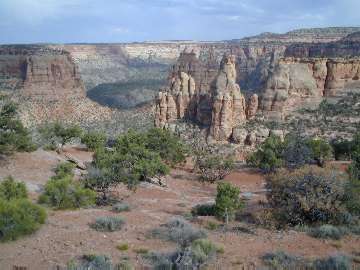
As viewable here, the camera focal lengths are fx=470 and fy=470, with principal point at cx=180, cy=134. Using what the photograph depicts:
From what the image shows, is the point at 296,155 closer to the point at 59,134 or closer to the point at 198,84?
the point at 59,134

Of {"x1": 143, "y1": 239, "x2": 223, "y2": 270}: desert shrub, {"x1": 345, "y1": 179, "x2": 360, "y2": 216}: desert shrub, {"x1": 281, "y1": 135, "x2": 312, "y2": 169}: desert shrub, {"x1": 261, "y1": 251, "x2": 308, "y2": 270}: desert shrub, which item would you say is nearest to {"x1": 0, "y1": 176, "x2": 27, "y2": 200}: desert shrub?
{"x1": 143, "y1": 239, "x2": 223, "y2": 270}: desert shrub

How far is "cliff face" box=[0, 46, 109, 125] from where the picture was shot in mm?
77188

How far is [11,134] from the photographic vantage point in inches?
1163

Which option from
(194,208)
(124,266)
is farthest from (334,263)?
(194,208)

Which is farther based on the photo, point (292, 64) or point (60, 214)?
point (292, 64)

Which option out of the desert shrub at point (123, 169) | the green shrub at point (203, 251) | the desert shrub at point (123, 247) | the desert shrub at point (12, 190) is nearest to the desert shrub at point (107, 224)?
the desert shrub at point (123, 247)

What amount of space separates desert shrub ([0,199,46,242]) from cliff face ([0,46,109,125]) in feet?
194

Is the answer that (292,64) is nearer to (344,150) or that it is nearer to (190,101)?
(190,101)

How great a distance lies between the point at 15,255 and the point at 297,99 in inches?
1735

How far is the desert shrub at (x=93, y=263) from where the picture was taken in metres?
10.5

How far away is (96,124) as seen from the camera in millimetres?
65812

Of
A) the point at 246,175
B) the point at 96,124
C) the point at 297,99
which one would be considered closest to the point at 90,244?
the point at 246,175

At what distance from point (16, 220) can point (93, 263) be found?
404 cm

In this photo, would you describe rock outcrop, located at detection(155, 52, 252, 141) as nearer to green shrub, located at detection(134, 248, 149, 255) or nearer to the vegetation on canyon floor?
the vegetation on canyon floor
